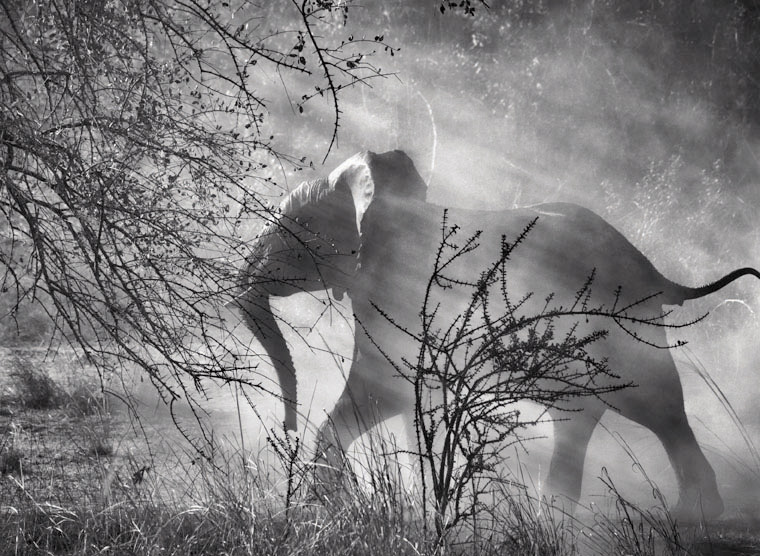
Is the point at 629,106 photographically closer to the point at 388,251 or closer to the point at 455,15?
the point at 455,15

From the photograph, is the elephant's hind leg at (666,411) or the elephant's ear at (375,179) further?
the elephant's ear at (375,179)

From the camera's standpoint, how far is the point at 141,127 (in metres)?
2.89

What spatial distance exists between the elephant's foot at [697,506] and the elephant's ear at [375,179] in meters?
2.14

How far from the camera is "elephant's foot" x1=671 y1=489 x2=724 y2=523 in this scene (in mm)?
4250

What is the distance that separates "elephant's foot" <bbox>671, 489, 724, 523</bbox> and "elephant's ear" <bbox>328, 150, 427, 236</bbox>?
214cm

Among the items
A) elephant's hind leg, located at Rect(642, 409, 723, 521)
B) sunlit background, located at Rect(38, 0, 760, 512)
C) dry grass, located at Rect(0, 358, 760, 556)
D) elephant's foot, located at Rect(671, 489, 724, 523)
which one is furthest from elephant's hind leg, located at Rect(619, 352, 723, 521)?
sunlit background, located at Rect(38, 0, 760, 512)

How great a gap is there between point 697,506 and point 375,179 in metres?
2.36

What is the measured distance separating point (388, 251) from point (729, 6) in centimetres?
658

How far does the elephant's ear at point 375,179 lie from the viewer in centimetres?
496

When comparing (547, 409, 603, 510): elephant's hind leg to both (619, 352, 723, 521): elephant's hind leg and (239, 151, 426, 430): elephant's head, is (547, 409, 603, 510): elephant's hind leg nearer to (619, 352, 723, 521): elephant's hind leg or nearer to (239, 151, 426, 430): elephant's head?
(619, 352, 723, 521): elephant's hind leg

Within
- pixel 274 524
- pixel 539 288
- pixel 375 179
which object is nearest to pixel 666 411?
pixel 539 288

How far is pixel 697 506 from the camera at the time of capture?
4.34 meters

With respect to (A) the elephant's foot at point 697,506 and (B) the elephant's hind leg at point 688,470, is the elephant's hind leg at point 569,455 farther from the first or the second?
(A) the elephant's foot at point 697,506

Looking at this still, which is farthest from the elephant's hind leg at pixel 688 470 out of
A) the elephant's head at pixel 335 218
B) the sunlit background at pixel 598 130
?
the sunlit background at pixel 598 130
